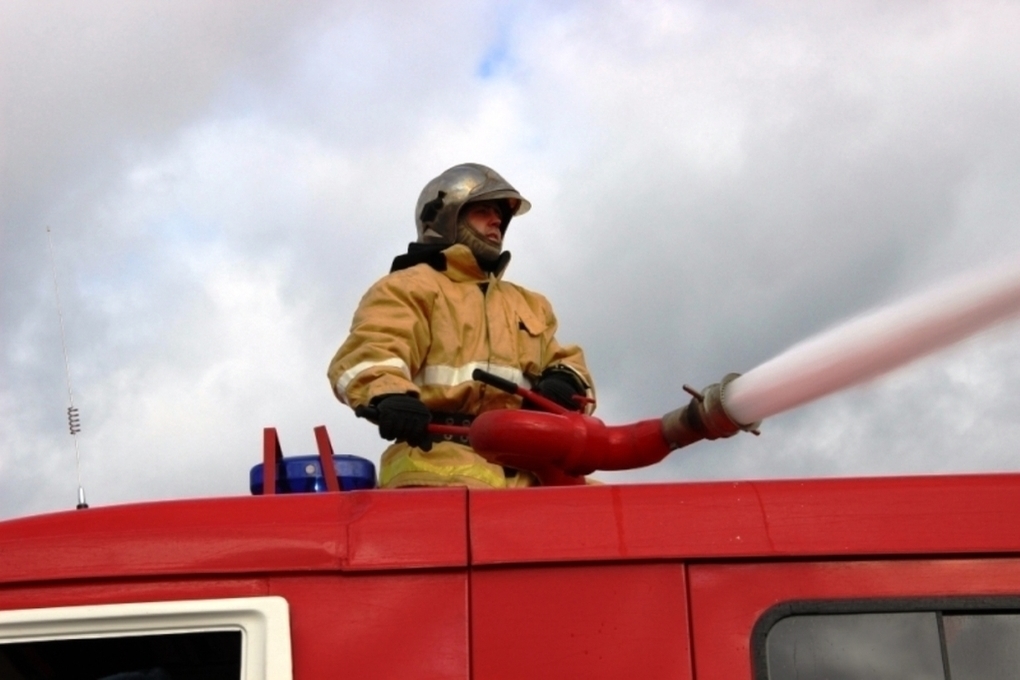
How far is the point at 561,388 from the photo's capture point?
4902 mm

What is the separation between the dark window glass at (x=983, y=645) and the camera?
2.62 meters

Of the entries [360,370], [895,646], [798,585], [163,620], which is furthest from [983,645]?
[360,370]

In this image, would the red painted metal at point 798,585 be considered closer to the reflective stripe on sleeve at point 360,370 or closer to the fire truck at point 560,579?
the fire truck at point 560,579

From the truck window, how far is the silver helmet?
307 centimetres

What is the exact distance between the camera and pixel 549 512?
112 inches

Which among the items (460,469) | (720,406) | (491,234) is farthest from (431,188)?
(720,406)

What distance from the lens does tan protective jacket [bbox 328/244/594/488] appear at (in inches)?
175

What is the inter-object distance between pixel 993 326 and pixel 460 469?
1722 mm

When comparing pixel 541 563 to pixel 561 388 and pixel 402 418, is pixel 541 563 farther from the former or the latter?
pixel 561 388

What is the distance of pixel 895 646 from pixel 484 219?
320 cm

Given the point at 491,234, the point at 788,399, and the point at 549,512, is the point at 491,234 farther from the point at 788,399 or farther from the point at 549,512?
the point at 549,512

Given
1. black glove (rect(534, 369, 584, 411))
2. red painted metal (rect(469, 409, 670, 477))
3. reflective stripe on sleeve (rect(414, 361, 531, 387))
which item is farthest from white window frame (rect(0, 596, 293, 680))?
black glove (rect(534, 369, 584, 411))

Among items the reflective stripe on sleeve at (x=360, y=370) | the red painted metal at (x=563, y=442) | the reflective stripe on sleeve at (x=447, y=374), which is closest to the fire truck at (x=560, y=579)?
the red painted metal at (x=563, y=442)

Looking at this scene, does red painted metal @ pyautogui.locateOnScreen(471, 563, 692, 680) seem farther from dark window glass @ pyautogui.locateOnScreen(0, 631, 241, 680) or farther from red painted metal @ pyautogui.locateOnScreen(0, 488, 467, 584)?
dark window glass @ pyautogui.locateOnScreen(0, 631, 241, 680)
